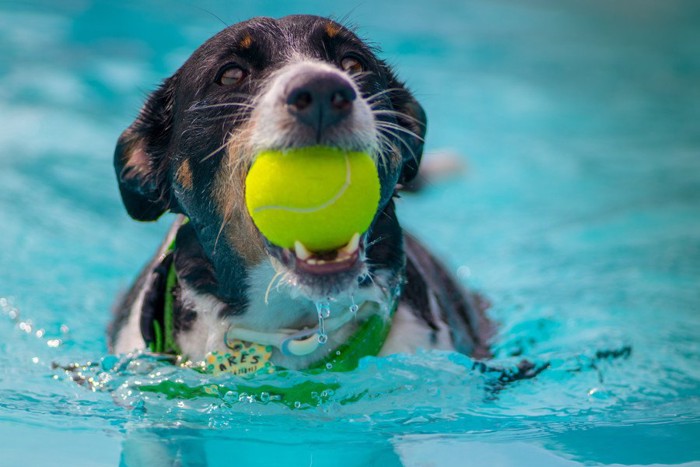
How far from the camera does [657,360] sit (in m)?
4.37

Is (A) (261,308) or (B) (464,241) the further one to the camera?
(B) (464,241)

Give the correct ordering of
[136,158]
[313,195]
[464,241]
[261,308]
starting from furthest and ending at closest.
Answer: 1. [464,241]
2. [136,158]
3. [261,308]
4. [313,195]

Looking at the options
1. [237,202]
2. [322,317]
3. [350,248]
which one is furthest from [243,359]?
[350,248]

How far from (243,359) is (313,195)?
0.92 m

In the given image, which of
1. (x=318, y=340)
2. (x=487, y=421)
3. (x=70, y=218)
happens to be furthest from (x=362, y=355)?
(x=70, y=218)

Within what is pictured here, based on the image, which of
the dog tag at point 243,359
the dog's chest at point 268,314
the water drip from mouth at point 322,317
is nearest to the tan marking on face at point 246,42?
the dog's chest at point 268,314

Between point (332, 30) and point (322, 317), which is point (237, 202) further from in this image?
point (332, 30)

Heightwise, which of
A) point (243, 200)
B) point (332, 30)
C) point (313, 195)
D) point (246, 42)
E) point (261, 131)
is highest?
point (332, 30)

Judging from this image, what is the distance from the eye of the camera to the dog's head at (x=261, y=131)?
2891 mm

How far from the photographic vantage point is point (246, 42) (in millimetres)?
3346

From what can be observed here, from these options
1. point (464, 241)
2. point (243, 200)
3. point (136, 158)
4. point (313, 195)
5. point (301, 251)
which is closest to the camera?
point (313, 195)

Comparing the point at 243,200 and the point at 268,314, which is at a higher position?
the point at 243,200

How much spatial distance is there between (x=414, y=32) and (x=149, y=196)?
8374mm

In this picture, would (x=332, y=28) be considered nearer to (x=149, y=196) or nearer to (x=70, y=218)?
(x=149, y=196)
